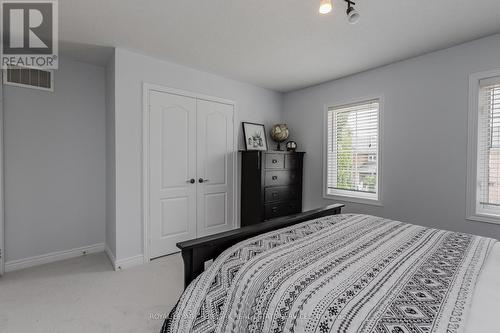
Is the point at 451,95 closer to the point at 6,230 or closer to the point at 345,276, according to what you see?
the point at 345,276

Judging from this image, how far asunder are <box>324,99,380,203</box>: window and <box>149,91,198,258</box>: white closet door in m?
2.05

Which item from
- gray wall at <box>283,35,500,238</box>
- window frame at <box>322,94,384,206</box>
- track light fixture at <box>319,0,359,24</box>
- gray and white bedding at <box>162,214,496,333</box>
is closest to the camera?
gray and white bedding at <box>162,214,496,333</box>

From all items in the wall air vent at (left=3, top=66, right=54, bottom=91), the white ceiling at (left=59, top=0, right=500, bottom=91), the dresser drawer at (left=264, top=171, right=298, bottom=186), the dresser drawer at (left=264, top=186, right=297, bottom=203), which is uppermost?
the white ceiling at (left=59, top=0, right=500, bottom=91)

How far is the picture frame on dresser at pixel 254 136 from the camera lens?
3779 millimetres

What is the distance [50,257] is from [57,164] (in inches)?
42.9

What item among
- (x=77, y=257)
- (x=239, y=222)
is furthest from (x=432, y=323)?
(x=77, y=257)

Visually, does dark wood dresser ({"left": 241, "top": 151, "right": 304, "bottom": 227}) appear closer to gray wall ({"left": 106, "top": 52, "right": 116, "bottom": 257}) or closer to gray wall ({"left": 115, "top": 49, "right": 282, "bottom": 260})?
gray wall ({"left": 115, "top": 49, "right": 282, "bottom": 260})

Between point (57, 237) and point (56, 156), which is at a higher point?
point (56, 156)

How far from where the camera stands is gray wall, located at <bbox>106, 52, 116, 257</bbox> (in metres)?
2.70

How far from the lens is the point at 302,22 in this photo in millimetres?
2129

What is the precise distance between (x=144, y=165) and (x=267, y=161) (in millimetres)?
1623

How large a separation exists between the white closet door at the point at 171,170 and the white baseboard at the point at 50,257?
2.86ft

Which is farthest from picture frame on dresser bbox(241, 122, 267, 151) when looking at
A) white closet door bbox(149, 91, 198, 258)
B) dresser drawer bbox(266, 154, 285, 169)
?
white closet door bbox(149, 91, 198, 258)

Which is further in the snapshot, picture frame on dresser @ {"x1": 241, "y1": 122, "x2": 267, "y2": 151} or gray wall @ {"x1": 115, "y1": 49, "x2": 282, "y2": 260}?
picture frame on dresser @ {"x1": 241, "y1": 122, "x2": 267, "y2": 151}
